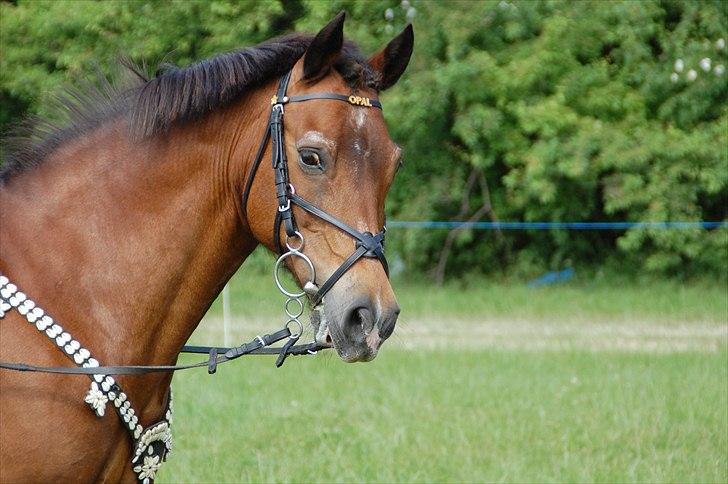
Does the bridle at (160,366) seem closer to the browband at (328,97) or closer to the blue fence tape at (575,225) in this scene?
the browband at (328,97)

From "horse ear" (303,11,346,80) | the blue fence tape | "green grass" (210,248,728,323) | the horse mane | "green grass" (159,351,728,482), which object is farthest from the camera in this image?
the blue fence tape

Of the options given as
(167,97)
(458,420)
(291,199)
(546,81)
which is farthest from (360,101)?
(546,81)

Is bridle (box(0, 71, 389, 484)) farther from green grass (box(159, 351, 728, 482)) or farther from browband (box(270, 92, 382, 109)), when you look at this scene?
green grass (box(159, 351, 728, 482))


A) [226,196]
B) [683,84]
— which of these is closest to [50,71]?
[683,84]

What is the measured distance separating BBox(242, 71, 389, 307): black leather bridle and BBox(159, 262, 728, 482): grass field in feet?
2.25

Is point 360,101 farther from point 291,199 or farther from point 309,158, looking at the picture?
point 291,199

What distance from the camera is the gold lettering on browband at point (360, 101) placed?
113 inches

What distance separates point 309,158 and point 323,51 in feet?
1.10

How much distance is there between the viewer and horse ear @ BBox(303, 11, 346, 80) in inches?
111

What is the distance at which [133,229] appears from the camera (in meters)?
2.93

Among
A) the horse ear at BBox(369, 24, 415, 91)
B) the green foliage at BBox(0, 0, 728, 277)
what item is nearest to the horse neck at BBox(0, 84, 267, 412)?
the horse ear at BBox(369, 24, 415, 91)

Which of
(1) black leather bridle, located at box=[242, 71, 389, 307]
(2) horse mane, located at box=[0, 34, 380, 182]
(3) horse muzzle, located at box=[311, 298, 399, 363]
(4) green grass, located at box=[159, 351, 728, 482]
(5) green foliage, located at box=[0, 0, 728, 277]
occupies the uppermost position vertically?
(2) horse mane, located at box=[0, 34, 380, 182]

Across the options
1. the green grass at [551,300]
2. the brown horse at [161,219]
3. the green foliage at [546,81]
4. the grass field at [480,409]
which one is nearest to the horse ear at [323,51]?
the brown horse at [161,219]

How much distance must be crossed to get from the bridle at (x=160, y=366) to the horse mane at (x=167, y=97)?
10 centimetres
